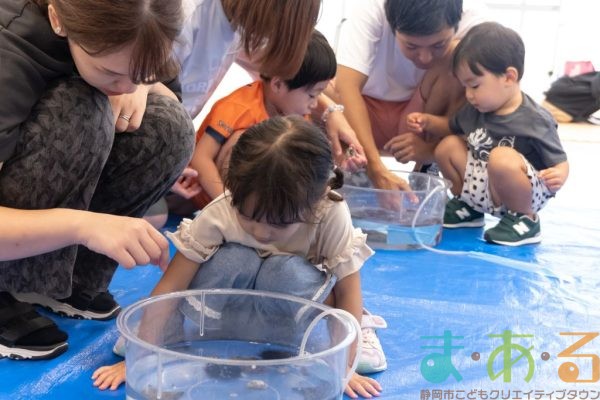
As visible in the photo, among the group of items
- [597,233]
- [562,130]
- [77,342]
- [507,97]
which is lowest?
[562,130]

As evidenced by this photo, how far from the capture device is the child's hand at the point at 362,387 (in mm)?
1025

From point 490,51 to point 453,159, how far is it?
0.28 meters

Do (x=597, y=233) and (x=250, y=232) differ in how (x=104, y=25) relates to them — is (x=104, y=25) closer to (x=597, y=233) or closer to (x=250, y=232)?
(x=250, y=232)

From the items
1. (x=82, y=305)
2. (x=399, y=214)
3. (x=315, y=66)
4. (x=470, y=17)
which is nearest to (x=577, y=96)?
(x=470, y=17)

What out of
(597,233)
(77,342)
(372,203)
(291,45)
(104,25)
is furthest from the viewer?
(597,233)

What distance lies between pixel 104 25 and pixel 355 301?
20.3 inches

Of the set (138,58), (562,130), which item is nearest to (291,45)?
(138,58)

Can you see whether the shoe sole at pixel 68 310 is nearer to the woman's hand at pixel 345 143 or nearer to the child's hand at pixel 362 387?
the child's hand at pixel 362 387

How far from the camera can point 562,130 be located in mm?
3766

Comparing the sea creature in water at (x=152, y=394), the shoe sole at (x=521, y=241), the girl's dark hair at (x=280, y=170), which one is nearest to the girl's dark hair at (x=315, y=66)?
the shoe sole at (x=521, y=241)

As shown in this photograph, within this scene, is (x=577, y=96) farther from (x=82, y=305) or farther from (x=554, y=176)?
(x=82, y=305)

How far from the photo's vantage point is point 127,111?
1.14 metres

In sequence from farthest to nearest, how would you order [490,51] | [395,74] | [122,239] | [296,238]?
1. [395,74]
2. [490,51]
3. [296,238]
4. [122,239]

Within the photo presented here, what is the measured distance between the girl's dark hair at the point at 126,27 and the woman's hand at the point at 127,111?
0.19 metres
